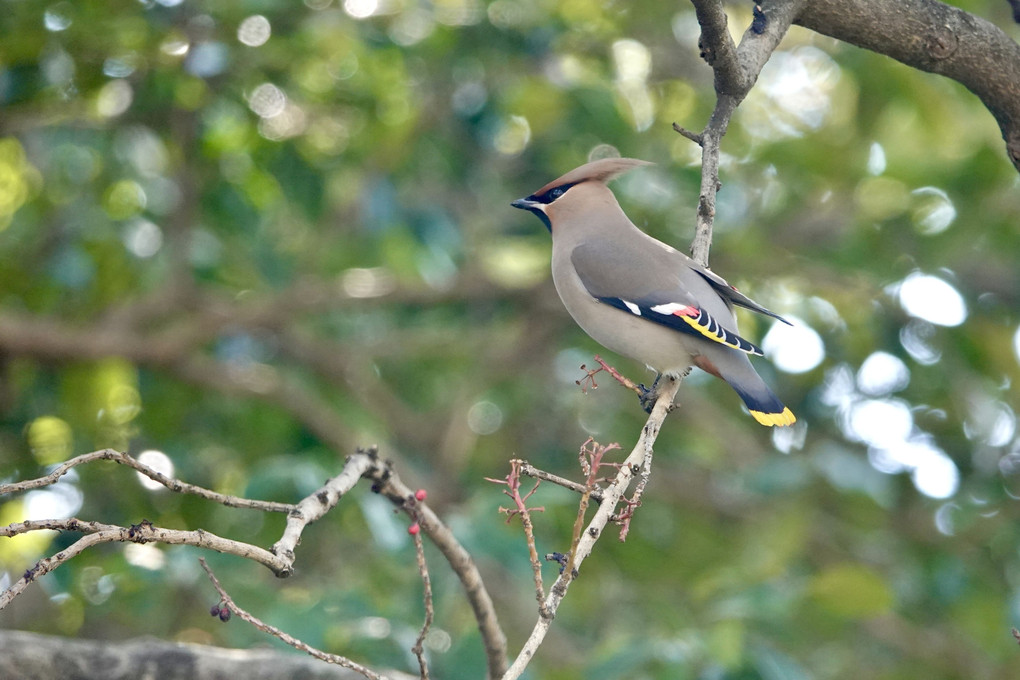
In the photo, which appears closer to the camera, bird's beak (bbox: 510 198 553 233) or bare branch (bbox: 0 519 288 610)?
bare branch (bbox: 0 519 288 610)

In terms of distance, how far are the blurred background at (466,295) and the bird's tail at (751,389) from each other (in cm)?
86

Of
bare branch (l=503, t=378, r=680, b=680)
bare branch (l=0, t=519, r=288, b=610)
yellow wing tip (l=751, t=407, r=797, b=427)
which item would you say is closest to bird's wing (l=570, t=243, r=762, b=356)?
yellow wing tip (l=751, t=407, r=797, b=427)

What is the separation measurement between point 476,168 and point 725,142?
3.55ft

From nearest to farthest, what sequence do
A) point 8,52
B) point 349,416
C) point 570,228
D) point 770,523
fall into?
point 570,228 < point 8,52 < point 770,523 < point 349,416

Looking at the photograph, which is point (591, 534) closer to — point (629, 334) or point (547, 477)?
point (547, 477)

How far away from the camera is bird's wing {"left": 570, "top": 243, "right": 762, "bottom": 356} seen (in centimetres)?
276

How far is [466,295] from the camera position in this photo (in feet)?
17.0

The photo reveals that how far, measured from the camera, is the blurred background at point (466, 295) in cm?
418

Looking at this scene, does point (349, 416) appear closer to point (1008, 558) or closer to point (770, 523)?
point (770, 523)

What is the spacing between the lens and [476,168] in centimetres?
476

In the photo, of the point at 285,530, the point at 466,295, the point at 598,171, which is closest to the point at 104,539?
the point at 285,530

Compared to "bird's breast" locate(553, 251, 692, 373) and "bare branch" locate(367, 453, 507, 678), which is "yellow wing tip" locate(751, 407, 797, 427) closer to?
"bird's breast" locate(553, 251, 692, 373)

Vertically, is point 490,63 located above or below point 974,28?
below

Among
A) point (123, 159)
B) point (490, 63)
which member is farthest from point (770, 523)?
point (123, 159)
